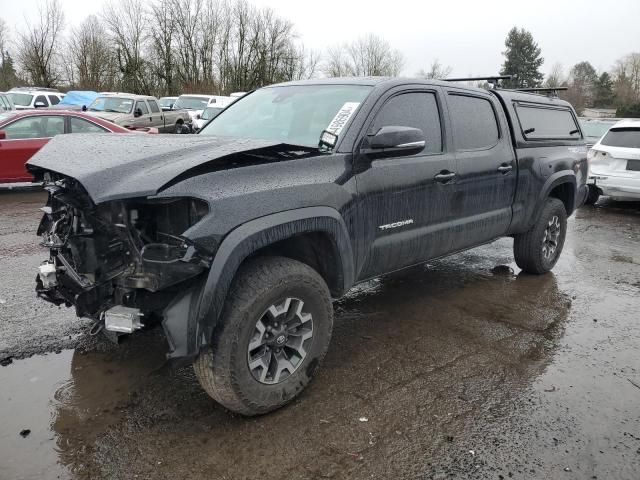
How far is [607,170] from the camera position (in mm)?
9430

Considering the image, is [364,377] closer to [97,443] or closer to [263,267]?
[263,267]

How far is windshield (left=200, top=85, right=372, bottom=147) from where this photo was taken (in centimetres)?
354

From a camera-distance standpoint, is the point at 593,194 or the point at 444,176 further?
the point at 593,194

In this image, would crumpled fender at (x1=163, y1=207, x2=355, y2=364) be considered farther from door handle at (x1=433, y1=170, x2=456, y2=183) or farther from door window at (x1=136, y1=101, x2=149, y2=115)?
door window at (x1=136, y1=101, x2=149, y2=115)

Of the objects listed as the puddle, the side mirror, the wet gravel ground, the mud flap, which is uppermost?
the side mirror

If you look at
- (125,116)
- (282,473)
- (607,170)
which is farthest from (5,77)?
(282,473)

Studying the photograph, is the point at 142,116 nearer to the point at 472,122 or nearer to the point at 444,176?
the point at 472,122

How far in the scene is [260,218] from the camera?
2652 millimetres

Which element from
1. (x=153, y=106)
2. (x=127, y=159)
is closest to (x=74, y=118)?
(x=153, y=106)

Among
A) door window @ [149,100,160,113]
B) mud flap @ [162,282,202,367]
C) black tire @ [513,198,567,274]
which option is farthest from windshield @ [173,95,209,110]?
mud flap @ [162,282,202,367]

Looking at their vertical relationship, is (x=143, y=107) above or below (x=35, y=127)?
above

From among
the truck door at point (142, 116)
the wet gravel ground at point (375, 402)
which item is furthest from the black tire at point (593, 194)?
the truck door at point (142, 116)

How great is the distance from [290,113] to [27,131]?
7584mm

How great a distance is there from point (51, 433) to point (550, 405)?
2830 millimetres
